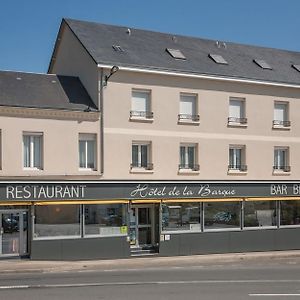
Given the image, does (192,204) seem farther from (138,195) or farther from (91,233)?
(91,233)

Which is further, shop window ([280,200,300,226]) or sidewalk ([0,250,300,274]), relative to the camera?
shop window ([280,200,300,226])

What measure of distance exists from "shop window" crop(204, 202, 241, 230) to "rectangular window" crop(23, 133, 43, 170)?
808 centimetres

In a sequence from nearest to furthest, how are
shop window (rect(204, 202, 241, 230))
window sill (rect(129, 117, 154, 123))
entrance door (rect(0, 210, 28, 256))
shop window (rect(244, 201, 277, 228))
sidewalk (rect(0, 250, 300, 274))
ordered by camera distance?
sidewalk (rect(0, 250, 300, 274)) → entrance door (rect(0, 210, 28, 256)) → window sill (rect(129, 117, 154, 123)) → shop window (rect(204, 202, 241, 230)) → shop window (rect(244, 201, 277, 228))

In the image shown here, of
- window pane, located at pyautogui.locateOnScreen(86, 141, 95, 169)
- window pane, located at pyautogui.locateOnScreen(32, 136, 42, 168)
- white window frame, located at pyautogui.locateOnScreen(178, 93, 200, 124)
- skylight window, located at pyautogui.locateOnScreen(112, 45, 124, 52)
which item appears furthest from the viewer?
white window frame, located at pyautogui.locateOnScreen(178, 93, 200, 124)

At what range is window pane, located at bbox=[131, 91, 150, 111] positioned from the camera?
23.8 metres

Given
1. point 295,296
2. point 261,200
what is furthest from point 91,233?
point 295,296

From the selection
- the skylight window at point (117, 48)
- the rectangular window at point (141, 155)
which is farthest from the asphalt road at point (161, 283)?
the skylight window at point (117, 48)

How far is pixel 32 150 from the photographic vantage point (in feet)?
71.8

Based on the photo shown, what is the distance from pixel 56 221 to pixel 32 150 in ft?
9.89

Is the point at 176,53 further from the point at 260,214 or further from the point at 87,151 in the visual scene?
the point at 260,214

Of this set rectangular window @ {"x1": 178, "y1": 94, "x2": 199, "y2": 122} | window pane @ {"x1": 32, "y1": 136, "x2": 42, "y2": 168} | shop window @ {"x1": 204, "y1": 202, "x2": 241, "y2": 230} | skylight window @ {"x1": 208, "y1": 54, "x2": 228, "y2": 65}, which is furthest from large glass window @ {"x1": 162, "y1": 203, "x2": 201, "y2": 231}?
skylight window @ {"x1": 208, "y1": 54, "x2": 228, "y2": 65}

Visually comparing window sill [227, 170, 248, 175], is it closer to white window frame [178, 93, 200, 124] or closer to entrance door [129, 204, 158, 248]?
white window frame [178, 93, 200, 124]

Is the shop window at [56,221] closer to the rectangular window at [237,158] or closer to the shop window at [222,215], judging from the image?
the shop window at [222,215]

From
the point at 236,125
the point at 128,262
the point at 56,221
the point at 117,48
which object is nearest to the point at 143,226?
the point at 128,262
